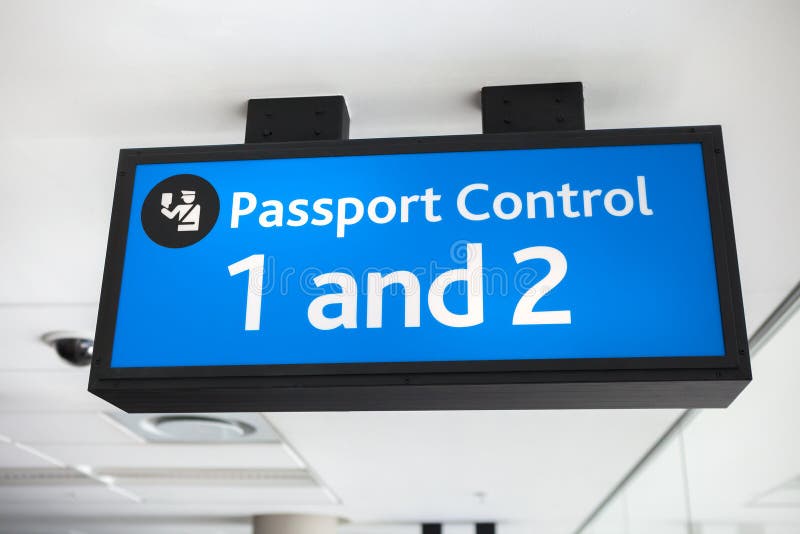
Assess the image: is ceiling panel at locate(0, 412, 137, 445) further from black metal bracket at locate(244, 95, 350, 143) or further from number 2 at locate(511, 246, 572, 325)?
number 2 at locate(511, 246, 572, 325)

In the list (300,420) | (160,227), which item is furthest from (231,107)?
(300,420)

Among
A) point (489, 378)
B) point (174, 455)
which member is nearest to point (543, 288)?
point (489, 378)

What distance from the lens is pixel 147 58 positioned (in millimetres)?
1714

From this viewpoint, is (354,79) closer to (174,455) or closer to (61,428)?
(61,428)

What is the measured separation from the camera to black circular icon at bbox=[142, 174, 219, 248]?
5.00 feet

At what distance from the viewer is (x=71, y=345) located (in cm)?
326

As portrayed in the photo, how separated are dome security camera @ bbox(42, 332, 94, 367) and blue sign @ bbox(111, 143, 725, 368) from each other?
6.27 ft

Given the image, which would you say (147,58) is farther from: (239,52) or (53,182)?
(53,182)

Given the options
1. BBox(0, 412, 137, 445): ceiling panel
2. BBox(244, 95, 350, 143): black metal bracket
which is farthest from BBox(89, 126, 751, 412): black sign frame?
BBox(0, 412, 137, 445): ceiling panel

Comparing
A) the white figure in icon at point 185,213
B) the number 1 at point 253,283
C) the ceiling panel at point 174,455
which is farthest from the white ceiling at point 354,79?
the ceiling panel at point 174,455

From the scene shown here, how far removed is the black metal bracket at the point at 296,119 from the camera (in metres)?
1.76

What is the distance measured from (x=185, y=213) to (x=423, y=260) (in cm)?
47

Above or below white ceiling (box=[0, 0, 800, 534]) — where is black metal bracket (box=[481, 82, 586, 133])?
below

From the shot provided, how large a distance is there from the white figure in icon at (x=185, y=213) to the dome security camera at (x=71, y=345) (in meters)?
1.91
